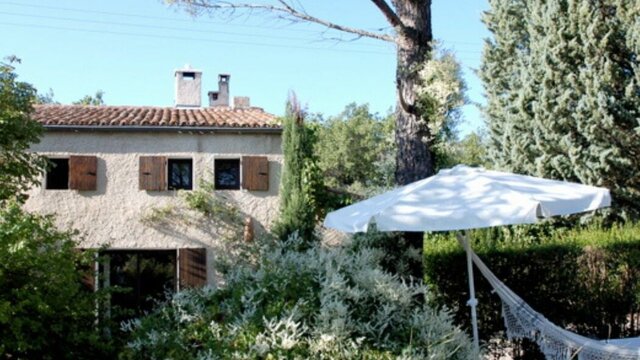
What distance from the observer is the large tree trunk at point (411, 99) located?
7059 mm

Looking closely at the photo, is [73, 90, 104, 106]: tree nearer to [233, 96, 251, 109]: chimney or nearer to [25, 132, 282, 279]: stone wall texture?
[233, 96, 251, 109]: chimney

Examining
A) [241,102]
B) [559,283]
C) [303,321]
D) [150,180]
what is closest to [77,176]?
[150,180]

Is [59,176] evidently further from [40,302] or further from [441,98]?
[40,302]

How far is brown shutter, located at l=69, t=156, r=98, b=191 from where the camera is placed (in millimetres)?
14852

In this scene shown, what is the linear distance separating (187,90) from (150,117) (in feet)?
9.86

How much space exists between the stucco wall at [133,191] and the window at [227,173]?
8.2 inches

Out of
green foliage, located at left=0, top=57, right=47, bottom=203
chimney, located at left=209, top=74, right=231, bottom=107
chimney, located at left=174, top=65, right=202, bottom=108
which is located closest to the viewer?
green foliage, located at left=0, top=57, right=47, bottom=203

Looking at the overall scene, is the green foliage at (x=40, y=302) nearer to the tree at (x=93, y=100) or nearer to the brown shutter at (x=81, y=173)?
the brown shutter at (x=81, y=173)

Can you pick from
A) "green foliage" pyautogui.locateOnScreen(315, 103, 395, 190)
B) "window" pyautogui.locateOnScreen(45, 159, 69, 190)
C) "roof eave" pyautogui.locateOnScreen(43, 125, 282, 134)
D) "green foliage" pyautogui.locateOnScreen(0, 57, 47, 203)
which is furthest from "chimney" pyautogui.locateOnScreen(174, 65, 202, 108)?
"green foliage" pyautogui.locateOnScreen(315, 103, 395, 190)

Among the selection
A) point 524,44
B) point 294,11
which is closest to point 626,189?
point 524,44

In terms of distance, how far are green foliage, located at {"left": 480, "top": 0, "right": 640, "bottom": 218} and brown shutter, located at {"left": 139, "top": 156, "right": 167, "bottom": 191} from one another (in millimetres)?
7824

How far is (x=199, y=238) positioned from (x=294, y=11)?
9.13 meters

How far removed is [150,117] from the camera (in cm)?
1590

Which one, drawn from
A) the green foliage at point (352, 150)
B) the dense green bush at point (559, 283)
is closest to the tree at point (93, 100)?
the green foliage at point (352, 150)
